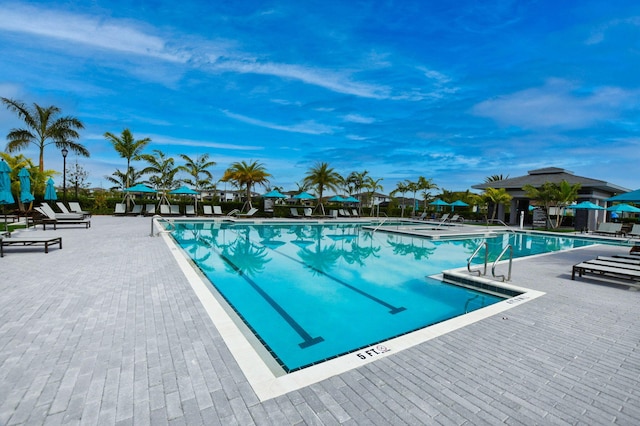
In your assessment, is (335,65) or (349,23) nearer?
(349,23)

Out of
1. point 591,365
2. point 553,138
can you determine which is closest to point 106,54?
point 591,365

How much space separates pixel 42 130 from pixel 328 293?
85.0ft

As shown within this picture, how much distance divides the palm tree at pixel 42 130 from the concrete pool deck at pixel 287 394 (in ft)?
75.9

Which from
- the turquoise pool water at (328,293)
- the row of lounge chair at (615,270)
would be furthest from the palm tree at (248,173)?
the row of lounge chair at (615,270)

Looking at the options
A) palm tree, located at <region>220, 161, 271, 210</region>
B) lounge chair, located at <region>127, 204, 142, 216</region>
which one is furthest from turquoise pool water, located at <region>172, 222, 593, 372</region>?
palm tree, located at <region>220, 161, 271, 210</region>

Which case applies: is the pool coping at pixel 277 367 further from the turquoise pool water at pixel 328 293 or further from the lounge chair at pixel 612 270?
the lounge chair at pixel 612 270

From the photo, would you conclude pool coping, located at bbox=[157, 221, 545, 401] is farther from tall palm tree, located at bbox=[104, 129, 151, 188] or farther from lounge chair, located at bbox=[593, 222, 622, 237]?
tall palm tree, located at bbox=[104, 129, 151, 188]

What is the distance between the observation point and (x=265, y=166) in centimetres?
2725

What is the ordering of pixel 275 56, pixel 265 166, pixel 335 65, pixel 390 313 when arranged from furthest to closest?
pixel 265 166 → pixel 335 65 → pixel 275 56 → pixel 390 313

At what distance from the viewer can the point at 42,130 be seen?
21.4 metres

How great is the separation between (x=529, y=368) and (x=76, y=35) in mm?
16150

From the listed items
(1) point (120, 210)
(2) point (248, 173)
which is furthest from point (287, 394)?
(1) point (120, 210)

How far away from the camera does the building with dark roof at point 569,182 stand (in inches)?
878

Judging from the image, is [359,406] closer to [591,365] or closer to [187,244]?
[591,365]
